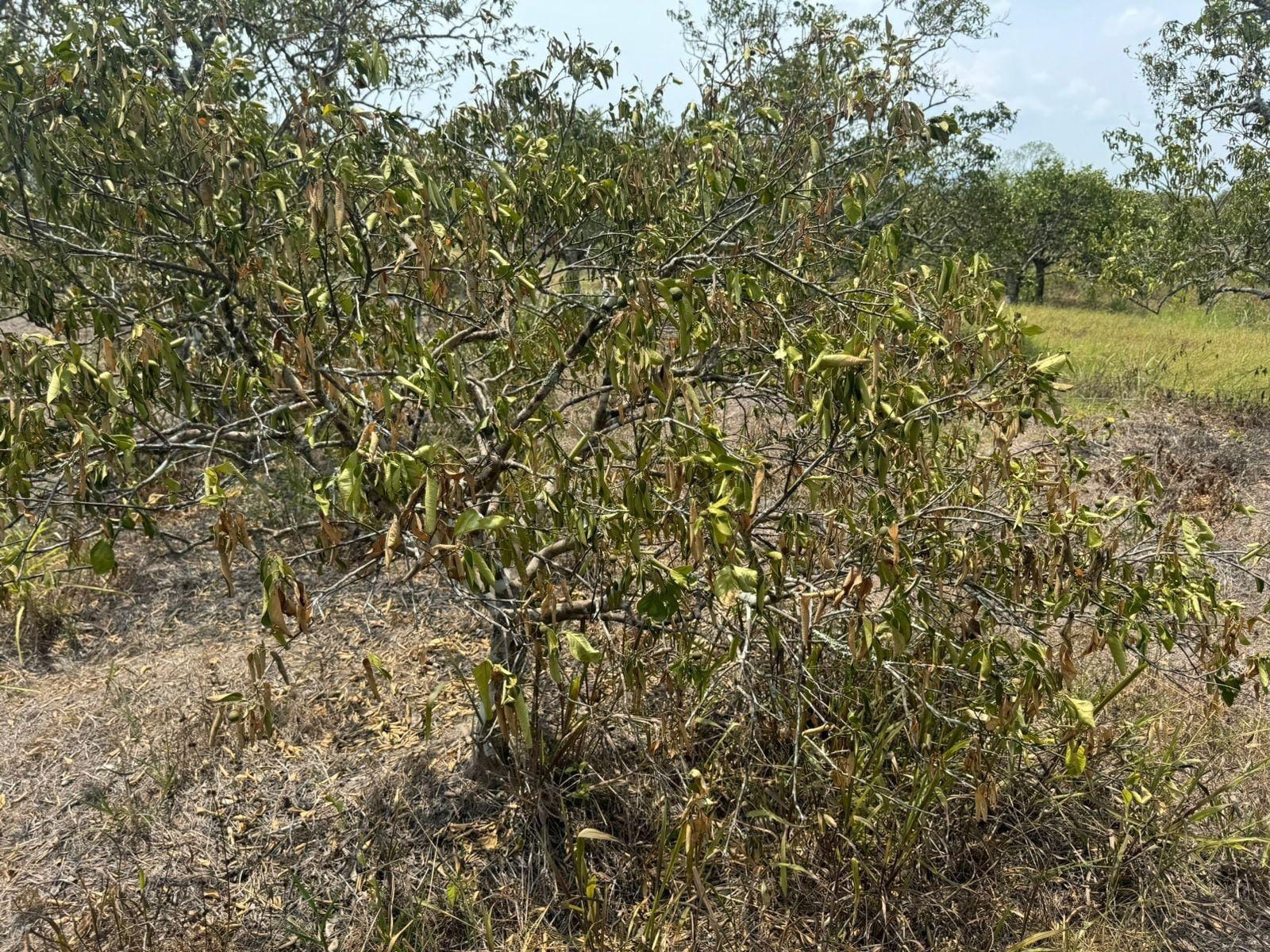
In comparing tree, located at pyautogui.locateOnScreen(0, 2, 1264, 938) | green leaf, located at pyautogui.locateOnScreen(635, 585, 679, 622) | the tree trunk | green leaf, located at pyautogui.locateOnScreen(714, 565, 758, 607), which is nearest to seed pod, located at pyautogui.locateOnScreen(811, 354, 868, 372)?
tree, located at pyautogui.locateOnScreen(0, 2, 1264, 938)

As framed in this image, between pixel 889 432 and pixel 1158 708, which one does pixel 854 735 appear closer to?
pixel 889 432

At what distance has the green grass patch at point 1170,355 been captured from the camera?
820 centimetres

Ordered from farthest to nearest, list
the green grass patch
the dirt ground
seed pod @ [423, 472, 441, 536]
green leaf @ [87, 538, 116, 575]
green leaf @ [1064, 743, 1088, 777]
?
the green grass patch, the dirt ground, green leaf @ [1064, 743, 1088, 777], green leaf @ [87, 538, 116, 575], seed pod @ [423, 472, 441, 536]

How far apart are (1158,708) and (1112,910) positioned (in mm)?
1147

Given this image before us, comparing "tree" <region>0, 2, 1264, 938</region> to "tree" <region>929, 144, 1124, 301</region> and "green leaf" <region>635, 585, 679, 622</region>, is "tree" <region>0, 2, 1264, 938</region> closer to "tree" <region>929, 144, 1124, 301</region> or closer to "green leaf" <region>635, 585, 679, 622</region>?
"green leaf" <region>635, 585, 679, 622</region>

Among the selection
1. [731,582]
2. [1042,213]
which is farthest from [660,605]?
[1042,213]

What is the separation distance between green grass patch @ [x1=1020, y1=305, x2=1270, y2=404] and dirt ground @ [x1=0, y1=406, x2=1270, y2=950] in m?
4.41

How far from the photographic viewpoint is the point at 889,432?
1.86 m

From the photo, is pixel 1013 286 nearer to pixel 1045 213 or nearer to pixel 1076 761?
pixel 1045 213

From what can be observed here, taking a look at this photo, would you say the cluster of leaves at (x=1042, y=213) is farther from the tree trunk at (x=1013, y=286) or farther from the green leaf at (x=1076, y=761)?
the green leaf at (x=1076, y=761)

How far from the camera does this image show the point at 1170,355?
995 centimetres

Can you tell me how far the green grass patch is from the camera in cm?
820

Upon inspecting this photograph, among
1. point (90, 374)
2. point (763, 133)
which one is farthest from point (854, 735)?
point (763, 133)

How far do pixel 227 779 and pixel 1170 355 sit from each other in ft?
36.5
